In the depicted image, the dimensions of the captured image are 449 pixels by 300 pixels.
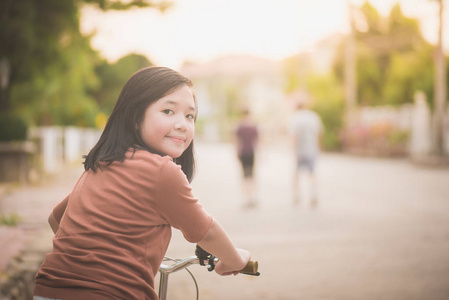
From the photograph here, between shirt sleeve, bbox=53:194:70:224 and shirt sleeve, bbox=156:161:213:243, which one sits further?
shirt sleeve, bbox=53:194:70:224

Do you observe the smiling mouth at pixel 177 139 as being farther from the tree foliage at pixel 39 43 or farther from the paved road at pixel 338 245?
the tree foliage at pixel 39 43

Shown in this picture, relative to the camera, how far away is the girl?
1.66 m

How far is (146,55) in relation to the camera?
58281 mm

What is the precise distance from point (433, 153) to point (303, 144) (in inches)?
472

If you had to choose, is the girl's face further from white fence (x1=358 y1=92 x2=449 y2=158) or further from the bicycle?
white fence (x1=358 y1=92 x2=449 y2=158)

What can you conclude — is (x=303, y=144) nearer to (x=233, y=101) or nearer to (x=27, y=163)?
(x=27, y=163)

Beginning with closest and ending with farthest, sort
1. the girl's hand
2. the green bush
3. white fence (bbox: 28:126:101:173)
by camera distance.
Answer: the girl's hand, the green bush, white fence (bbox: 28:126:101:173)

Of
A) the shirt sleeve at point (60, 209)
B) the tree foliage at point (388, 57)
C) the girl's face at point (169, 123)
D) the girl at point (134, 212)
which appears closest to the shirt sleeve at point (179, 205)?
the girl at point (134, 212)

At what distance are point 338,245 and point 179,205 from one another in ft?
17.0

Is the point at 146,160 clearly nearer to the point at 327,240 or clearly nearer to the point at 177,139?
the point at 177,139

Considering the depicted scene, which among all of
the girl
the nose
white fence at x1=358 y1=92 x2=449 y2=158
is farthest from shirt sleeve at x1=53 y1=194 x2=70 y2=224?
white fence at x1=358 y1=92 x2=449 y2=158

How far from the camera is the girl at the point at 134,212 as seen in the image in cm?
166

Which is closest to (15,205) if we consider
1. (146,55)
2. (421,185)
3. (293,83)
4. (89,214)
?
(89,214)

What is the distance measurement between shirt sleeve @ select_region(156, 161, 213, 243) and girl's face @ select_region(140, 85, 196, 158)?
0.16 metres
